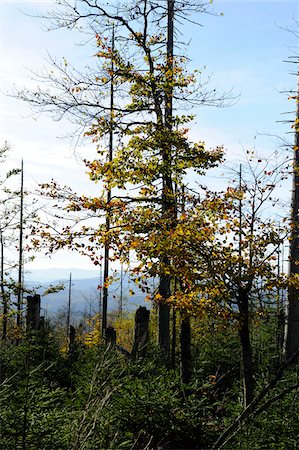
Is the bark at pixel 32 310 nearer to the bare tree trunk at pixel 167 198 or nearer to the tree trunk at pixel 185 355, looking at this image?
the bare tree trunk at pixel 167 198

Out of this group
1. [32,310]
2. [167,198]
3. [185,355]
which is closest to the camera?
[185,355]

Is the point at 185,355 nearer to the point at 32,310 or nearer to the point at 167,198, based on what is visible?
the point at 167,198

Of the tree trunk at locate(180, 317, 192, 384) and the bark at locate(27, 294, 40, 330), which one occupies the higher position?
the bark at locate(27, 294, 40, 330)

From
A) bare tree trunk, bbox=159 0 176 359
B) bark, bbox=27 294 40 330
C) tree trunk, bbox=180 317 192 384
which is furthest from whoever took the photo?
bark, bbox=27 294 40 330

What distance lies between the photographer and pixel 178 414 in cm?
616

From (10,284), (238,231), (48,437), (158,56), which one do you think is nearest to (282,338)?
(238,231)

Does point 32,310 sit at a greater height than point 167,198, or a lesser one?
lesser

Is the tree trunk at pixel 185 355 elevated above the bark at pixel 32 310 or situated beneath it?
situated beneath

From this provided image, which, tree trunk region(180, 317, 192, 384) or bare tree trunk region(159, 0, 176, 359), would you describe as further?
bare tree trunk region(159, 0, 176, 359)

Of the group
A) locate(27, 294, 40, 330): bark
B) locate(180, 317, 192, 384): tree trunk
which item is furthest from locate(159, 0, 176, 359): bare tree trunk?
locate(27, 294, 40, 330): bark

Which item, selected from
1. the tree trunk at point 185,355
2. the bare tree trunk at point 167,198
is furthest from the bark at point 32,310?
the tree trunk at point 185,355

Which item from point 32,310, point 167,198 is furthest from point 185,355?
point 32,310

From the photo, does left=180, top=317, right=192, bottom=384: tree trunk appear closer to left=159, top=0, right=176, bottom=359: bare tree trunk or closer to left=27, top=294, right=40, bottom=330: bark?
left=159, top=0, right=176, bottom=359: bare tree trunk

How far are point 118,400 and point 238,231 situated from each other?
3708 millimetres
